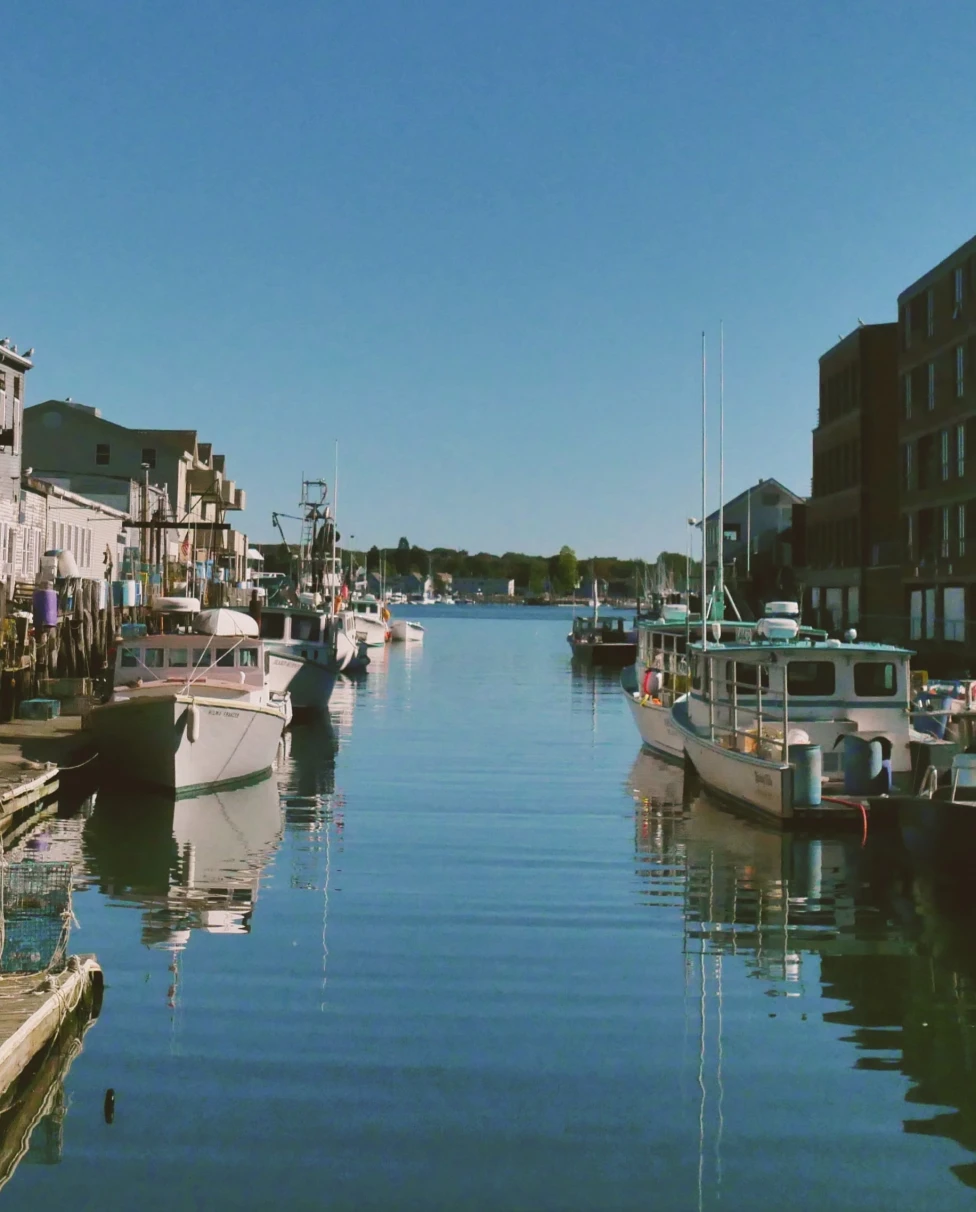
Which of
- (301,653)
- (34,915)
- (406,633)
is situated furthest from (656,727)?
(406,633)

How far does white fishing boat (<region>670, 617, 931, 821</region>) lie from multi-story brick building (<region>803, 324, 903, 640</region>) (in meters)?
42.1

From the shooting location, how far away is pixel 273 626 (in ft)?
171

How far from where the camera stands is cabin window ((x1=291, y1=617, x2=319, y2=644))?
52156mm

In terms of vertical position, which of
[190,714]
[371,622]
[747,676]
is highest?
[371,622]

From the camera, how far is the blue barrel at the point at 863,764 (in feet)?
83.0

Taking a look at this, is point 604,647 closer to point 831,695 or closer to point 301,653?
point 301,653

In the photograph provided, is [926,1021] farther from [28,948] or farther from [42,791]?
[42,791]

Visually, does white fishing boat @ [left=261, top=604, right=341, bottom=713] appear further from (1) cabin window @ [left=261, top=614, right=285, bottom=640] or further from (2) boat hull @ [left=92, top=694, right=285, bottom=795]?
(2) boat hull @ [left=92, top=694, right=285, bottom=795]

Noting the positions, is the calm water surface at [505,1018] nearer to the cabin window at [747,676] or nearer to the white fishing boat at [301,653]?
the cabin window at [747,676]

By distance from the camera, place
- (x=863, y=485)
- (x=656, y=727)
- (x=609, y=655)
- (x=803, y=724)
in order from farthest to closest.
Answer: (x=609, y=655) → (x=863, y=485) → (x=656, y=727) → (x=803, y=724)

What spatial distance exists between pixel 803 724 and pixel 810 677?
1.01m

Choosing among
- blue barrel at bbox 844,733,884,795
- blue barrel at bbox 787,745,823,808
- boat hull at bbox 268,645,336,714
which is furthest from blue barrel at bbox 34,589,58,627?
blue barrel at bbox 844,733,884,795

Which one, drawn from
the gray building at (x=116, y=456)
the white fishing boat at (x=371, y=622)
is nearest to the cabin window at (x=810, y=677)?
the gray building at (x=116, y=456)

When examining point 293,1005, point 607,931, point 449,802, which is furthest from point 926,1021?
point 449,802
